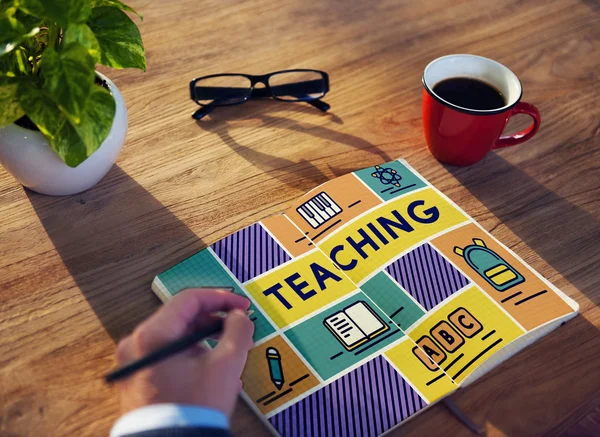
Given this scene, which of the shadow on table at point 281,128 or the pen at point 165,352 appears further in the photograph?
the shadow on table at point 281,128

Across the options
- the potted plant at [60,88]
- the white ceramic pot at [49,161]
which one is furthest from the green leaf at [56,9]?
the white ceramic pot at [49,161]

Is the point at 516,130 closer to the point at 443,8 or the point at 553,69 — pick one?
the point at 553,69

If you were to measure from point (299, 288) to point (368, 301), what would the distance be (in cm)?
8

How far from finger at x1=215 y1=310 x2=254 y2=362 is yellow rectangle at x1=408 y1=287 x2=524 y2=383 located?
0.20 metres

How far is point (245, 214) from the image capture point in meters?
0.82

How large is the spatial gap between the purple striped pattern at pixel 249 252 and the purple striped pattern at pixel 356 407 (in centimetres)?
17

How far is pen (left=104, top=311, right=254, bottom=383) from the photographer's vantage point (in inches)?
21.2

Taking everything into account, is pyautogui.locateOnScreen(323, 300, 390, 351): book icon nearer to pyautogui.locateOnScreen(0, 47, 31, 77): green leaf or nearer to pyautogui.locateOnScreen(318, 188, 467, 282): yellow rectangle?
pyautogui.locateOnScreen(318, 188, 467, 282): yellow rectangle

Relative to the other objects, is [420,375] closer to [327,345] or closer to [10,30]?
[327,345]

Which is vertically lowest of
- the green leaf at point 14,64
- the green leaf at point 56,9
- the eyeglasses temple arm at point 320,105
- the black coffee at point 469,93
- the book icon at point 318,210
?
the book icon at point 318,210

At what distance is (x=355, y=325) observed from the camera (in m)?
0.70

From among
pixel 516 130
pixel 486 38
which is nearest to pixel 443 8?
pixel 486 38

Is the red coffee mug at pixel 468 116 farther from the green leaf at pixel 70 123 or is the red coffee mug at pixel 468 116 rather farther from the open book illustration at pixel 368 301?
the green leaf at pixel 70 123

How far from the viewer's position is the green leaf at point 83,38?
0.63 m
